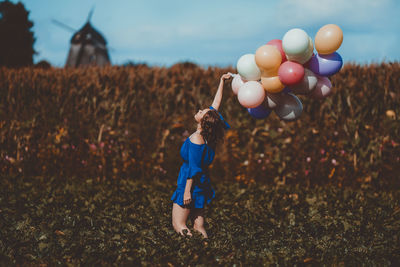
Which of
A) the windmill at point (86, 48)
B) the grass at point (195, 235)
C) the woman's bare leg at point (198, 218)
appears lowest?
the grass at point (195, 235)

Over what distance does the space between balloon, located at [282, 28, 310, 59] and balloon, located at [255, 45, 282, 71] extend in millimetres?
107

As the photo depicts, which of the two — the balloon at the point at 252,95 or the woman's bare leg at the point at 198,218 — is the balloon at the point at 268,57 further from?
the woman's bare leg at the point at 198,218

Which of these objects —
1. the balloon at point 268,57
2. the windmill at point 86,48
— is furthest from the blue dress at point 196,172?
the windmill at point 86,48

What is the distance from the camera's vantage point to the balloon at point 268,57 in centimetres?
406

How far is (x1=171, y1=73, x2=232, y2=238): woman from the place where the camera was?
421cm

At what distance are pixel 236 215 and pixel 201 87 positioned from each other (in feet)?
12.4

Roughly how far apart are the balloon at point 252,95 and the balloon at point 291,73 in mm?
251

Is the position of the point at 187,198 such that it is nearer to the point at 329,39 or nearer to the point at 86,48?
the point at 329,39

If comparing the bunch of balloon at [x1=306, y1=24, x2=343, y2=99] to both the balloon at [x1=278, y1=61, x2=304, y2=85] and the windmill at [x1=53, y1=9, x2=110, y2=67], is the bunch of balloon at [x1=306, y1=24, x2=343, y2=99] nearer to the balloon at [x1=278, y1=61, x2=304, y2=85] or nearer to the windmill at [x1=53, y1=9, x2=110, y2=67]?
the balloon at [x1=278, y1=61, x2=304, y2=85]

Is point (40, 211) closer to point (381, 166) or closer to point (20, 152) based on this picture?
point (20, 152)

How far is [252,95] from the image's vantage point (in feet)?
13.6

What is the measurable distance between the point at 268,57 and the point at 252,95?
15.6 inches

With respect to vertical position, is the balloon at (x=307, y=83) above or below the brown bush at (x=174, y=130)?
above

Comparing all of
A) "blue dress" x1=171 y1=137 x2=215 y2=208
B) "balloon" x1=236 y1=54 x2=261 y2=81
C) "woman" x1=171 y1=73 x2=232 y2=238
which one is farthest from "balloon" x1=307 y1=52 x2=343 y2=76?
"blue dress" x1=171 y1=137 x2=215 y2=208
